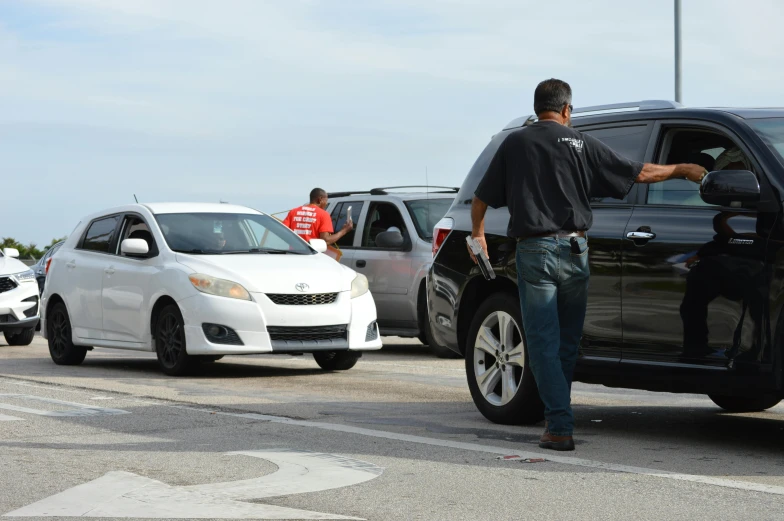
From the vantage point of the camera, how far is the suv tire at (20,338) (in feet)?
60.3

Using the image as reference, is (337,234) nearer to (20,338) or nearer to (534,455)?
(20,338)

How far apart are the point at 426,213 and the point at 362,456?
890 cm

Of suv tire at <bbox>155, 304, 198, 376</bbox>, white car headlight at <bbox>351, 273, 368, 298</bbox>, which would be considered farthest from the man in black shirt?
suv tire at <bbox>155, 304, 198, 376</bbox>

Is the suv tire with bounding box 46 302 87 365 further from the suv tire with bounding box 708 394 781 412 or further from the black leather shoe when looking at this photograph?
the black leather shoe

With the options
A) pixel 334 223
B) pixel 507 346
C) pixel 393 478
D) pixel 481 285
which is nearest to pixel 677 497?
pixel 393 478

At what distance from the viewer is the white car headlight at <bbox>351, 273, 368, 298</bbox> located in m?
12.1

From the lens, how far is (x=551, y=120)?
6.96 m

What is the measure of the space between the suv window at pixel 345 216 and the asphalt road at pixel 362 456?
5.43m

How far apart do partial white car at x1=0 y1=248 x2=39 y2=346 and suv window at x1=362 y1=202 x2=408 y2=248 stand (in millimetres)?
5025

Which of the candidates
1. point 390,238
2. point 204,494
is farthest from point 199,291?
point 204,494

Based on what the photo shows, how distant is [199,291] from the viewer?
37.8 ft

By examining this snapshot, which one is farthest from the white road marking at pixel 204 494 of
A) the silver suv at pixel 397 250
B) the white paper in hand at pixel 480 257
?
the silver suv at pixel 397 250

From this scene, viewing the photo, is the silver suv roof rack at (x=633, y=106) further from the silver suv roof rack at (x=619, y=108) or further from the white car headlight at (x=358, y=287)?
the white car headlight at (x=358, y=287)

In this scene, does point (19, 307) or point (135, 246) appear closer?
point (135, 246)
